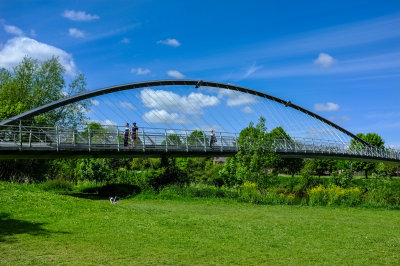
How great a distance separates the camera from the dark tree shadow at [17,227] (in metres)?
10.5

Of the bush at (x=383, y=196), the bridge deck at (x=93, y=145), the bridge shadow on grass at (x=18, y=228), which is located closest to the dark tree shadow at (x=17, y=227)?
the bridge shadow on grass at (x=18, y=228)

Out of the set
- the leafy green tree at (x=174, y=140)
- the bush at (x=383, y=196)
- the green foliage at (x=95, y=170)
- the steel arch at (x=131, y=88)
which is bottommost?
the bush at (x=383, y=196)

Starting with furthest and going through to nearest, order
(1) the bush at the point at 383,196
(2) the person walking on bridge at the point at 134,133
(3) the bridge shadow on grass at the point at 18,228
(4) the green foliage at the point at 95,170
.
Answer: (4) the green foliage at the point at 95,170 → (2) the person walking on bridge at the point at 134,133 → (1) the bush at the point at 383,196 → (3) the bridge shadow on grass at the point at 18,228

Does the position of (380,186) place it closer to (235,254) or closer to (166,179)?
(166,179)

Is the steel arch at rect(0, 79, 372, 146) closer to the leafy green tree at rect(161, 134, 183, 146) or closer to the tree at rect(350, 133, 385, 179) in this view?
the leafy green tree at rect(161, 134, 183, 146)

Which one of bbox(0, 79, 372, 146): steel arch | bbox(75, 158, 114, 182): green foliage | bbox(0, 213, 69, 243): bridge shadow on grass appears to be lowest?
bbox(0, 213, 69, 243): bridge shadow on grass

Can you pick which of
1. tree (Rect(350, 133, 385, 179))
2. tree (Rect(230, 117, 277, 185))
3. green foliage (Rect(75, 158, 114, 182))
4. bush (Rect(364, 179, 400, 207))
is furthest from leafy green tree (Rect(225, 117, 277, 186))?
tree (Rect(350, 133, 385, 179))

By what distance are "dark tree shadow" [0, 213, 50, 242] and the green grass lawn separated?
1.1 inches

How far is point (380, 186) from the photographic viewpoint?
2386 cm

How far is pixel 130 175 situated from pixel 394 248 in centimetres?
2485

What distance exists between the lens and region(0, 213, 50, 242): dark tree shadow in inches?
412

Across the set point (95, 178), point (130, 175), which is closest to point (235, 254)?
point (130, 175)

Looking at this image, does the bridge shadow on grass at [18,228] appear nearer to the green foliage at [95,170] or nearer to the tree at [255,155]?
the tree at [255,155]

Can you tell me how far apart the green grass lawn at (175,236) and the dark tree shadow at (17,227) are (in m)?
0.03
